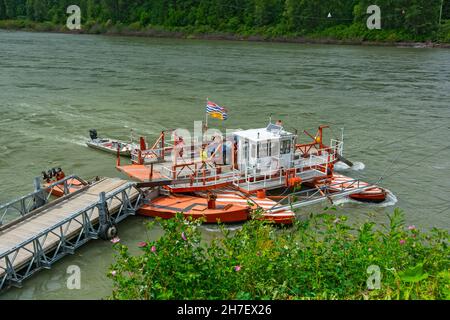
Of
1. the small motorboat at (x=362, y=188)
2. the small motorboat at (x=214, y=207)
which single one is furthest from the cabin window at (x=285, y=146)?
the small motorboat at (x=214, y=207)

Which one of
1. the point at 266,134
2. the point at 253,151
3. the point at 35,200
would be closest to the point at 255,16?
the point at 266,134

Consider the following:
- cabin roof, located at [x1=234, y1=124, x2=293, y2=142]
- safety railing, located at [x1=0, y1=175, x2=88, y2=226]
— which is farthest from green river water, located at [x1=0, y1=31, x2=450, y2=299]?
cabin roof, located at [x1=234, y1=124, x2=293, y2=142]

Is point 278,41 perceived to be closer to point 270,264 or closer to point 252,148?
point 252,148

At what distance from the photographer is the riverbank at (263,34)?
99812 millimetres

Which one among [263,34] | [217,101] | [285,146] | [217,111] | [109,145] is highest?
[263,34]

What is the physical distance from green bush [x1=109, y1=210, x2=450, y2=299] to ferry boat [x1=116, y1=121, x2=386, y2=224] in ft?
31.7

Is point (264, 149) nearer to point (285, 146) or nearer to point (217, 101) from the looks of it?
point (285, 146)

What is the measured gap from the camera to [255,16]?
118 m

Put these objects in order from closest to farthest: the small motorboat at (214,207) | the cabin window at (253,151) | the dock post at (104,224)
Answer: the dock post at (104,224), the small motorboat at (214,207), the cabin window at (253,151)

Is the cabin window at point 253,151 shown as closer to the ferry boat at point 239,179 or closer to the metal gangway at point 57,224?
the ferry boat at point 239,179

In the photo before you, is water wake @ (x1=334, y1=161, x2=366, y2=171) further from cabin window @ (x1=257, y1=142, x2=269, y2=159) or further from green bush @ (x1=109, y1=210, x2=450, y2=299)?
green bush @ (x1=109, y1=210, x2=450, y2=299)

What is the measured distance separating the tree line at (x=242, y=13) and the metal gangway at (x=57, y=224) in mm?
93342

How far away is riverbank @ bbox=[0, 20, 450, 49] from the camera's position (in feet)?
327

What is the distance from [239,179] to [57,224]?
7.85m
